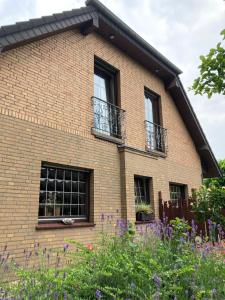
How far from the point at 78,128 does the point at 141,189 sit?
329 centimetres

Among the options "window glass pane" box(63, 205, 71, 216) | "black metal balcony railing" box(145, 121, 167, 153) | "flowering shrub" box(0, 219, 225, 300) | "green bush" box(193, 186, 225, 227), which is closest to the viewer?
"flowering shrub" box(0, 219, 225, 300)

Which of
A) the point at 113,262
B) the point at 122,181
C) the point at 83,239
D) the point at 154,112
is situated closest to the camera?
the point at 113,262

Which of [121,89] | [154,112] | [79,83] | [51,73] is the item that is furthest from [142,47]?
[51,73]

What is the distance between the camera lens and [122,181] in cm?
787

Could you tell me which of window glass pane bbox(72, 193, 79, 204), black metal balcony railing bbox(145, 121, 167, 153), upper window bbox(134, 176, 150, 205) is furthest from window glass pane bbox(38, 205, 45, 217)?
black metal balcony railing bbox(145, 121, 167, 153)

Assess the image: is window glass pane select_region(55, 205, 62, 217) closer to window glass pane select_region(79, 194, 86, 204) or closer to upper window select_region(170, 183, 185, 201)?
window glass pane select_region(79, 194, 86, 204)

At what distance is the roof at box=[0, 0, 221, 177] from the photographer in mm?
5671

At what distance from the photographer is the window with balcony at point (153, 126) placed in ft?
32.3

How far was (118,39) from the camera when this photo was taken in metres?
9.02

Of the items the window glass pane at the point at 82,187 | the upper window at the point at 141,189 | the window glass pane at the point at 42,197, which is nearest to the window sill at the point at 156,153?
the upper window at the point at 141,189

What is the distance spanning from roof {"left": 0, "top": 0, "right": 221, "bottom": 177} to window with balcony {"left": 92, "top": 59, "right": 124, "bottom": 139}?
1.03m

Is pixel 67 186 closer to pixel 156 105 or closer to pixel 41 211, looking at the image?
pixel 41 211

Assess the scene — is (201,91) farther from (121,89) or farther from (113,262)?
(121,89)

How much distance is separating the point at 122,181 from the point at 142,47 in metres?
4.77
